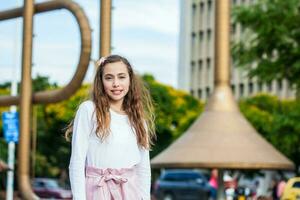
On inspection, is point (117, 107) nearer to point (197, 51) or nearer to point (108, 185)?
point (108, 185)

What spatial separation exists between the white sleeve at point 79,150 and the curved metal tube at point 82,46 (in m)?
9.88

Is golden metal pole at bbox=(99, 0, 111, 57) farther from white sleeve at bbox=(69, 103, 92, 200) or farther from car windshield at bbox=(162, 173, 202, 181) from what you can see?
car windshield at bbox=(162, 173, 202, 181)

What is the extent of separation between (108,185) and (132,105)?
1.33 ft

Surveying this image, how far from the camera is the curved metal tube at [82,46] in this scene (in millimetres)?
15031

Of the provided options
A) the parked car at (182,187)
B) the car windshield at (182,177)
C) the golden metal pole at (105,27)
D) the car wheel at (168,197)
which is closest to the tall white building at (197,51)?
the car windshield at (182,177)

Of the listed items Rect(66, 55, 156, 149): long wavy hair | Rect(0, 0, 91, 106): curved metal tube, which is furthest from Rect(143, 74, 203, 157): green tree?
Rect(66, 55, 156, 149): long wavy hair

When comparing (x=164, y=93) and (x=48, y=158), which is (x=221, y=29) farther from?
(x=164, y=93)

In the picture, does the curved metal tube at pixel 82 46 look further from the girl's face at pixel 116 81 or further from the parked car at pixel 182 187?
the parked car at pixel 182 187

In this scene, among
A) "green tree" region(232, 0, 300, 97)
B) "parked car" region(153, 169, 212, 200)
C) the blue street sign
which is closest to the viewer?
the blue street sign

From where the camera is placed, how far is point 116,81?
519 centimetres

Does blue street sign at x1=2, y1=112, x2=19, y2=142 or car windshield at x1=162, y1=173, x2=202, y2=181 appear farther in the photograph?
car windshield at x1=162, y1=173, x2=202, y2=181

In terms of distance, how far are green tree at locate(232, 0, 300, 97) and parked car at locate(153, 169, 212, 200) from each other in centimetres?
1383

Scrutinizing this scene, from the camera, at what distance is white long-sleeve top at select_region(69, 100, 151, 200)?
199 inches

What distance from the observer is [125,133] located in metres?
5.16
